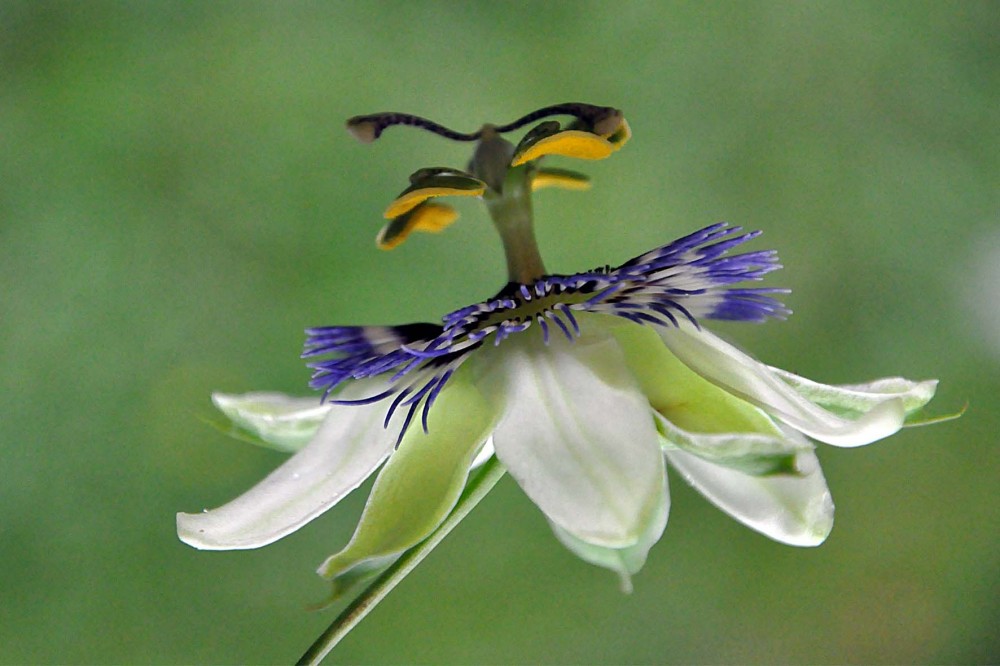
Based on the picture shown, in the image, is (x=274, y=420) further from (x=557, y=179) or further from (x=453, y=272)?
(x=453, y=272)

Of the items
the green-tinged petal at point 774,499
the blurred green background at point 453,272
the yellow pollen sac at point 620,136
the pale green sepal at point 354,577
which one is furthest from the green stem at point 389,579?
the blurred green background at point 453,272

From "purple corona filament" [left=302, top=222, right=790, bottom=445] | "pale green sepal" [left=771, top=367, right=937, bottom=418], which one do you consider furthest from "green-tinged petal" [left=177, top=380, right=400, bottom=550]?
"pale green sepal" [left=771, top=367, right=937, bottom=418]

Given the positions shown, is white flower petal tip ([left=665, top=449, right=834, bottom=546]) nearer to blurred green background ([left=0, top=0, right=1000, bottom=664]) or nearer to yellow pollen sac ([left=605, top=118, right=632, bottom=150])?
yellow pollen sac ([left=605, top=118, right=632, bottom=150])

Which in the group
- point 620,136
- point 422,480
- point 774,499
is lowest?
point 774,499

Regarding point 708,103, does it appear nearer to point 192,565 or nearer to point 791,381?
point 192,565

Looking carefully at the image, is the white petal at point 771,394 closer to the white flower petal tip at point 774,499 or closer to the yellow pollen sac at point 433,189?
Result: the white flower petal tip at point 774,499

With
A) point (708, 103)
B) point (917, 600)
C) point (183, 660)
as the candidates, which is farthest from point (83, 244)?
point (917, 600)

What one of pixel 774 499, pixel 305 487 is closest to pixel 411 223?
pixel 305 487

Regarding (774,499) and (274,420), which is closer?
(774,499)
